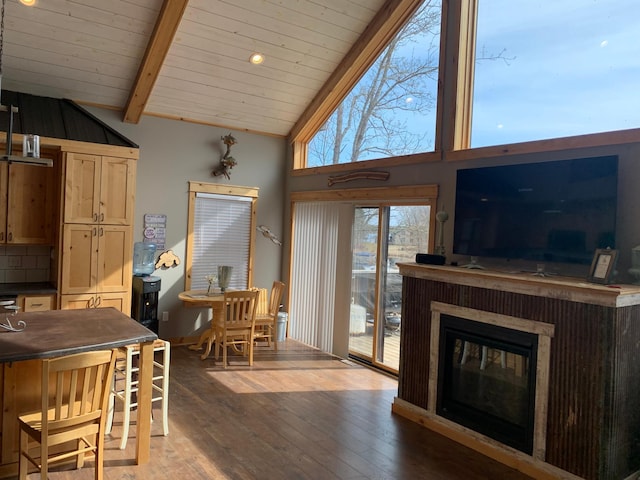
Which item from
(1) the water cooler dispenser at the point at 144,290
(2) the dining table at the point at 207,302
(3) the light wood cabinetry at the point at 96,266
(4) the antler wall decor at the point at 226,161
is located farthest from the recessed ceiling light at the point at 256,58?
(2) the dining table at the point at 207,302

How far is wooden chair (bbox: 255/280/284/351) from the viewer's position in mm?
6127

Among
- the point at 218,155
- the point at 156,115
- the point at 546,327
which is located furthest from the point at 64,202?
the point at 546,327

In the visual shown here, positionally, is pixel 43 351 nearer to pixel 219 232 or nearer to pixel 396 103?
pixel 219 232

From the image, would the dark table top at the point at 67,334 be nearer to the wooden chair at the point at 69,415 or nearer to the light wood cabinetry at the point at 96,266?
the wooden chair at the point at 69,415

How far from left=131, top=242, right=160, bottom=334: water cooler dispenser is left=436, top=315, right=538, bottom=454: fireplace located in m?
3.43

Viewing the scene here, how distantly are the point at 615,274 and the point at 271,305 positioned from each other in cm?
414

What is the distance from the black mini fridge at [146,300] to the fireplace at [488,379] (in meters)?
3.42

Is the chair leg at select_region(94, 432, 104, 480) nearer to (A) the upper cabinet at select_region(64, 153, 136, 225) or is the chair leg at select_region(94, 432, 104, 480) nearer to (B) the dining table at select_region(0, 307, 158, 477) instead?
(B) the dining table at select_region(0, 307, 158, 477)

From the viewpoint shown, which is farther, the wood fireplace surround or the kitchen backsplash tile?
the kitchen backsplash tile

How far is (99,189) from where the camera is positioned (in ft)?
17.0

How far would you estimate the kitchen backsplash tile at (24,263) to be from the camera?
526 cm

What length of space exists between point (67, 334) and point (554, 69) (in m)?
4.18

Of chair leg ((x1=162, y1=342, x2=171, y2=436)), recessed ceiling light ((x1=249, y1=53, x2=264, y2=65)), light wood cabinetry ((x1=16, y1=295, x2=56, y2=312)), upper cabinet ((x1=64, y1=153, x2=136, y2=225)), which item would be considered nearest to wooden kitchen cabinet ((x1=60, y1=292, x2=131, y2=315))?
light wood cabinetry ((x1=16, y1=295, x2=56, y2=312))

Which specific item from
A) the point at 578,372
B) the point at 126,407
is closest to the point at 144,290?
the point at 126,407
